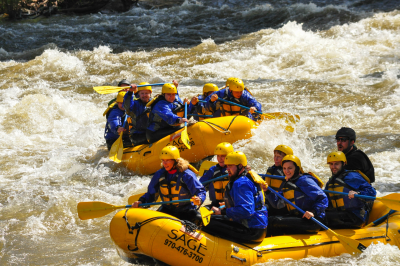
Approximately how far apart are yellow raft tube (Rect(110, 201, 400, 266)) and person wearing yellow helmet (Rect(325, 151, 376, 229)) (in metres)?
0.26

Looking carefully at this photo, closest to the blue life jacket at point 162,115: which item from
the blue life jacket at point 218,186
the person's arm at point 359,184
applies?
the blue life jacket at point 218,186

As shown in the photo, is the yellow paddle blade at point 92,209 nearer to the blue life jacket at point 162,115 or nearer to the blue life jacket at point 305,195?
the blue life jacket at point 305,195

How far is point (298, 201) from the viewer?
15.6 feet

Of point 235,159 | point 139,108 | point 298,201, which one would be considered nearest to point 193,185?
point 235,159

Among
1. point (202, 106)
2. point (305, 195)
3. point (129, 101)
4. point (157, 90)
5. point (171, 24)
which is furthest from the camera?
point (171, 24)

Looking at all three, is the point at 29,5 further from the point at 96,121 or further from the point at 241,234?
the point at 241,234

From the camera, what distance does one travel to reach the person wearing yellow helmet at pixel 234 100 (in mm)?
7855

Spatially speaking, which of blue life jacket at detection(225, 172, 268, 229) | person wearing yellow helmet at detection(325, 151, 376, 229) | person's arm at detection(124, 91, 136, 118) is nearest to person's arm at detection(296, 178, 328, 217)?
person wearing yellow helmet at detection(325, 151, 376, 229)

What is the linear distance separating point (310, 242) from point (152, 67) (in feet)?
34.0

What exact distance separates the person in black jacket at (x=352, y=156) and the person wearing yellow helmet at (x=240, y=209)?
5.14 ft

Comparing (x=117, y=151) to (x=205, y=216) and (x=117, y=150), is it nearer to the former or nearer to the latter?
(x=117, y=150)

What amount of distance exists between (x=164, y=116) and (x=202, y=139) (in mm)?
727

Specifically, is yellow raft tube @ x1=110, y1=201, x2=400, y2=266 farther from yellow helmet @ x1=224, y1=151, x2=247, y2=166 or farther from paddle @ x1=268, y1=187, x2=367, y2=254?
yellow helmet @ x1=224, y1=151, x2=247, y2=166

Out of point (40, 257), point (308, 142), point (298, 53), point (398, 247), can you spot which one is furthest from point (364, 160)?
point (298, 53)
